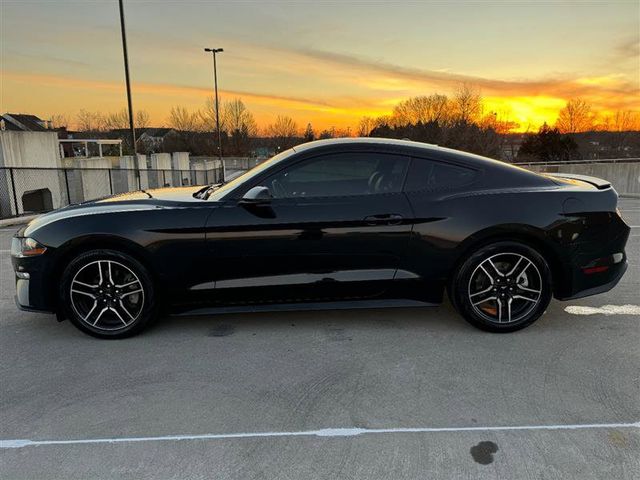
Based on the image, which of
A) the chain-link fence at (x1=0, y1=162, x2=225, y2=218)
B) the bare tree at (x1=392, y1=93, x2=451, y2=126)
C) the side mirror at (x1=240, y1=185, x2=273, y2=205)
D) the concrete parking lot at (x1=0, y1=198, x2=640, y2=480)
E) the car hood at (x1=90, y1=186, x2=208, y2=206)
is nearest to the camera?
the concrete parking lot at (x1=0, y1=198, x2=640, y2=480)

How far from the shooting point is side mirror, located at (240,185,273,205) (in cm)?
356

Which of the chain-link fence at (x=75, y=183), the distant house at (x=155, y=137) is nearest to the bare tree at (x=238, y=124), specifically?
the distant house at (x=155, y=137)

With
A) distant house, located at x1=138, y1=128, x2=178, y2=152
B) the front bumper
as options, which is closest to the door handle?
the front bumper

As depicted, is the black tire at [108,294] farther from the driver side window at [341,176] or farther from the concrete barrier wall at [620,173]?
the concrete barrier wall at [620,173]

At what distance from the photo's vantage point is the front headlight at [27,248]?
3.58m

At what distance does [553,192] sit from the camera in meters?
3.71

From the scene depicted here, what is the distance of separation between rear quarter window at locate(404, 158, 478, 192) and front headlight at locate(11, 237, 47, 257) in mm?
2944

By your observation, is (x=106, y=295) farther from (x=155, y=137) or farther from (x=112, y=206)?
(x=155, y=137)

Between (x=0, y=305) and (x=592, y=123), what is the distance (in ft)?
237

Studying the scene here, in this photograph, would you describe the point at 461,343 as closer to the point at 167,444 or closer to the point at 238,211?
the point at 238,211

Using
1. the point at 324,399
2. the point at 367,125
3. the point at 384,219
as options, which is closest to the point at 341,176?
the point at 384,219

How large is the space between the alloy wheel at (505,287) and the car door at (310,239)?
71 cm

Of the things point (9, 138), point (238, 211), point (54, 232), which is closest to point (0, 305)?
point (54, 232)

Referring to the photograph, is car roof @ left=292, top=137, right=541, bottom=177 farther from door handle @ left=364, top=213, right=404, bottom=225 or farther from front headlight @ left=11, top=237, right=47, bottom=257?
front headlight @ left=11, top=237, right=47, bottom=257
